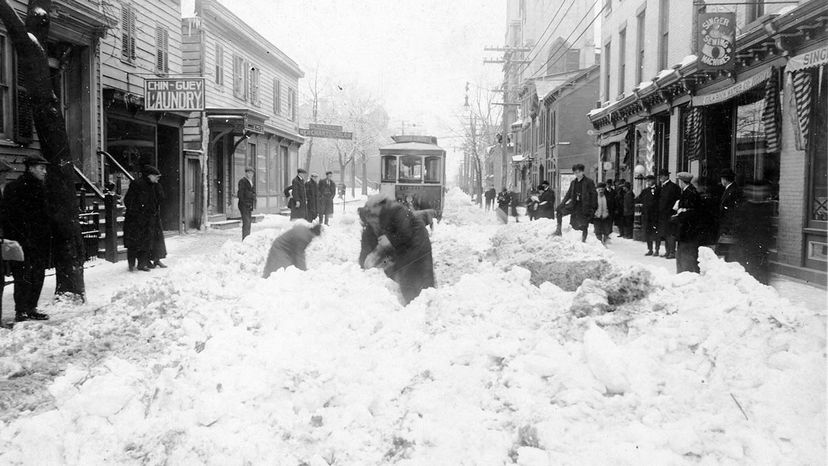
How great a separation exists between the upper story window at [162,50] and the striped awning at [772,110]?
608 inches

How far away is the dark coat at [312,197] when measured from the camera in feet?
65.8

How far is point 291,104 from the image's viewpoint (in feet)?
111

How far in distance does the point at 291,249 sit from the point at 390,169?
17224mm

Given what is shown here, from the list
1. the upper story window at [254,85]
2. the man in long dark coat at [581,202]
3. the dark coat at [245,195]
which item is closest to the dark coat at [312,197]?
the dark coat at [245,195]

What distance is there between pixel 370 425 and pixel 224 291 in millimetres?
3991

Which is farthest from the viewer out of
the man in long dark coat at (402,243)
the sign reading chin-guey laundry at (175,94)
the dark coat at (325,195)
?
the dark coat at (325,195)

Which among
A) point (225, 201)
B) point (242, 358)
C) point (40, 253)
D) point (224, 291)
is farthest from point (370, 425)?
point (225, 201)

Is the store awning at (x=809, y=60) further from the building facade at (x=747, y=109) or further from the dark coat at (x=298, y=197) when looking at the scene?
the dark coat at (x=298, y=197)

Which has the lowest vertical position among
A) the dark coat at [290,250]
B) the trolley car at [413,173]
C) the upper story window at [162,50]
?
the dark coat at [290,250]

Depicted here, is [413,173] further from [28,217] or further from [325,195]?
[28,217]

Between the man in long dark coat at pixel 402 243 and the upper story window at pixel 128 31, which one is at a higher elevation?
the upper story window at pixel 128 31

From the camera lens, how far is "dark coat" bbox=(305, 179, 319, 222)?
20.1 m

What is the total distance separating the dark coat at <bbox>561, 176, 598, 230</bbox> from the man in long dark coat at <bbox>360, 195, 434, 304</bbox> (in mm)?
7273

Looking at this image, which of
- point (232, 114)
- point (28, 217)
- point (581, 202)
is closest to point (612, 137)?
point (581, 202)
